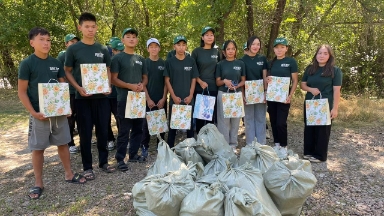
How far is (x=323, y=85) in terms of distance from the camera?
462 centimetres

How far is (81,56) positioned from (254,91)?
2.62m

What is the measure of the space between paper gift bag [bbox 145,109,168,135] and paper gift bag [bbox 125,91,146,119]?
446 mm

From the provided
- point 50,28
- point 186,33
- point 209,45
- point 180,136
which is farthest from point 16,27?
point 209,45

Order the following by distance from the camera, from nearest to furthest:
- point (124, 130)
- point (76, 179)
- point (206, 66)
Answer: point (76, 179)
point (124, 130)
point (206, 66)

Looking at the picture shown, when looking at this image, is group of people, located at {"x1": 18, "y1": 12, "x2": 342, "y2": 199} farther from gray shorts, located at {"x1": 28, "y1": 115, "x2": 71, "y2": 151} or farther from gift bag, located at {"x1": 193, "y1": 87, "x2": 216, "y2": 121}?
gift bag, located at {"x1": 193, "y1": 87, "x2": 216, "y2": 121}

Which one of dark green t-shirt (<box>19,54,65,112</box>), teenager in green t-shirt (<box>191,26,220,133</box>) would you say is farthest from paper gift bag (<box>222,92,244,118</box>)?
dark green t-shirt (<box>19,54,65,112</box>)

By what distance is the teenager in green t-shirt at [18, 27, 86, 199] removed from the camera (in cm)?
346

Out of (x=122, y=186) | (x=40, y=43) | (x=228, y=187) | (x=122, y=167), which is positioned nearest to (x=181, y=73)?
(x=122, y=167)

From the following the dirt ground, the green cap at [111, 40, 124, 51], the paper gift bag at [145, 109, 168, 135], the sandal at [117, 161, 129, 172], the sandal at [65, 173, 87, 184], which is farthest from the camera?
the green cap at [111, 40, 124, 51]

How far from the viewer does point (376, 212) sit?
10.7 feet

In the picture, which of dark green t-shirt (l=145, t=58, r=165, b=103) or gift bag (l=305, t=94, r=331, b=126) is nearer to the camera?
gift bag (l=305, t=94, r=331, b=126)

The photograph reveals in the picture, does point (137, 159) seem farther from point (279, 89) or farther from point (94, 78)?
point (279, 89)

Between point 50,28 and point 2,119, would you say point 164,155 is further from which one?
point 50,28

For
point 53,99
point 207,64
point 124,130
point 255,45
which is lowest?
point 124,130
